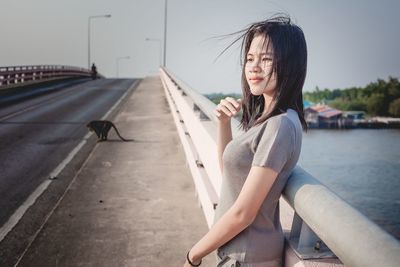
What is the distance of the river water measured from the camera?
8739 centimetres

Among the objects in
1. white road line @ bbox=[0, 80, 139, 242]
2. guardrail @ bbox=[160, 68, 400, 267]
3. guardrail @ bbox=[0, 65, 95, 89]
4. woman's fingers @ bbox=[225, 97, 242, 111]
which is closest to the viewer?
guardrail @ bbox=[160, 68, 400, 267]

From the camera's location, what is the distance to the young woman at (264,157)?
1736mm

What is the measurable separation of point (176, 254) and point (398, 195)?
102877 mm

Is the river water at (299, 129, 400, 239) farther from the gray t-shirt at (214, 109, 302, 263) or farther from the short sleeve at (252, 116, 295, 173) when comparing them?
the short sleeve at (252, 116, 295, 173)

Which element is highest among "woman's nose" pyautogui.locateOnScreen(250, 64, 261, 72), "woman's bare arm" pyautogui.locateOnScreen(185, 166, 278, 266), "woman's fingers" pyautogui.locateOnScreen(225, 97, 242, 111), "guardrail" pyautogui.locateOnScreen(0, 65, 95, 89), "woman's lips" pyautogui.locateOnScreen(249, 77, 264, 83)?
"woman's nose" pyautogui.locateOnScreen(250, 64, 261, 72)

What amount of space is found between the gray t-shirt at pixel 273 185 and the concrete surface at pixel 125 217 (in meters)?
2.33

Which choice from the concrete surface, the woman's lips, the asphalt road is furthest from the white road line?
the woman's lips

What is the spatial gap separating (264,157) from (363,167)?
128 metres

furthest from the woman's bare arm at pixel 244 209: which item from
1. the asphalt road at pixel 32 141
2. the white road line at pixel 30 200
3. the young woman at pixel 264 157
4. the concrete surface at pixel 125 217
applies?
the asphalt road at pixel 32 141

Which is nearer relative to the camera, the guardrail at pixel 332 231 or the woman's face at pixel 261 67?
the guardrail at pixel 332 231

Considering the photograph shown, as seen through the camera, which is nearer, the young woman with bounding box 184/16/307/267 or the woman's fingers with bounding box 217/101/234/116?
the young woman with bounding box 184/16/307/267

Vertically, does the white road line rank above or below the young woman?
below

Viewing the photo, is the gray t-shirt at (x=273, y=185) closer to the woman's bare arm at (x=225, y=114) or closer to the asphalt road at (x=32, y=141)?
the woman's bare arm at (x=225, y=114)

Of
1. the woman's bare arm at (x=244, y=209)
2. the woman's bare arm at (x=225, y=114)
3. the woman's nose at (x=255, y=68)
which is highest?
the woman's nose at (x=255, y=68)
